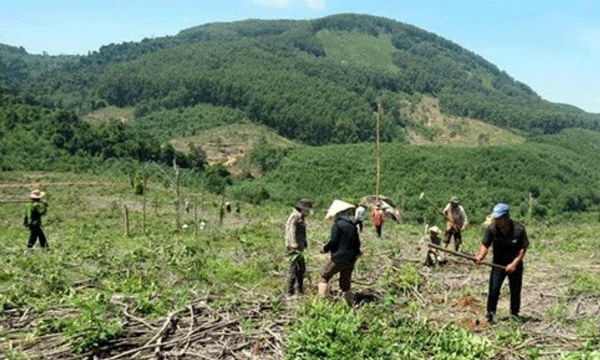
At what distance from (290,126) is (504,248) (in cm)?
11485

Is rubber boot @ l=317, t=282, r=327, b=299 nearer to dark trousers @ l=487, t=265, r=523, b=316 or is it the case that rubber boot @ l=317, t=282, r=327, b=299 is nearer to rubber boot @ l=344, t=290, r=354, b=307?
rubber boot @ l=344, t=290, r=354, b=307

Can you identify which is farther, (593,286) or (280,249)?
(280,249)

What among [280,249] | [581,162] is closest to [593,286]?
[280,249]

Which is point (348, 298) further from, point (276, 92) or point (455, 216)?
point (276, 92)

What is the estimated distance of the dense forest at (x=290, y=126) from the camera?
68438mm

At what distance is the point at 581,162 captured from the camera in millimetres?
109250

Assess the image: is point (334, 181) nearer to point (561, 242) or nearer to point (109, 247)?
point (561, 242)

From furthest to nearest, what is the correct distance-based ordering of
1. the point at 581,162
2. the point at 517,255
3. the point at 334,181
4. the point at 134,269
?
1. the point at 581,162
2. the point at 334,181
3. the point at 134,269
4. the point at 517,255

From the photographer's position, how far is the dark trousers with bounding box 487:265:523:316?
26.8 feet

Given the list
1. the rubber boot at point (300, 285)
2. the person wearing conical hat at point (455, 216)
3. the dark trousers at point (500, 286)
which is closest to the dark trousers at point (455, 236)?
the person wearing conical hat at point (455, 216)

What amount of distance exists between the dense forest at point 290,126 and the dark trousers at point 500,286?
15487 millimetres

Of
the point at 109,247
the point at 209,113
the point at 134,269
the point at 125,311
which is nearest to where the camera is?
the point at 125,311

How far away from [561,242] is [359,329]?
48.5ft

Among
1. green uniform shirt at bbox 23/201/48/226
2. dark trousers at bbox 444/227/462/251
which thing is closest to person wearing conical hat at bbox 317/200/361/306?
dark trousers at bbox 444/227/462/251
